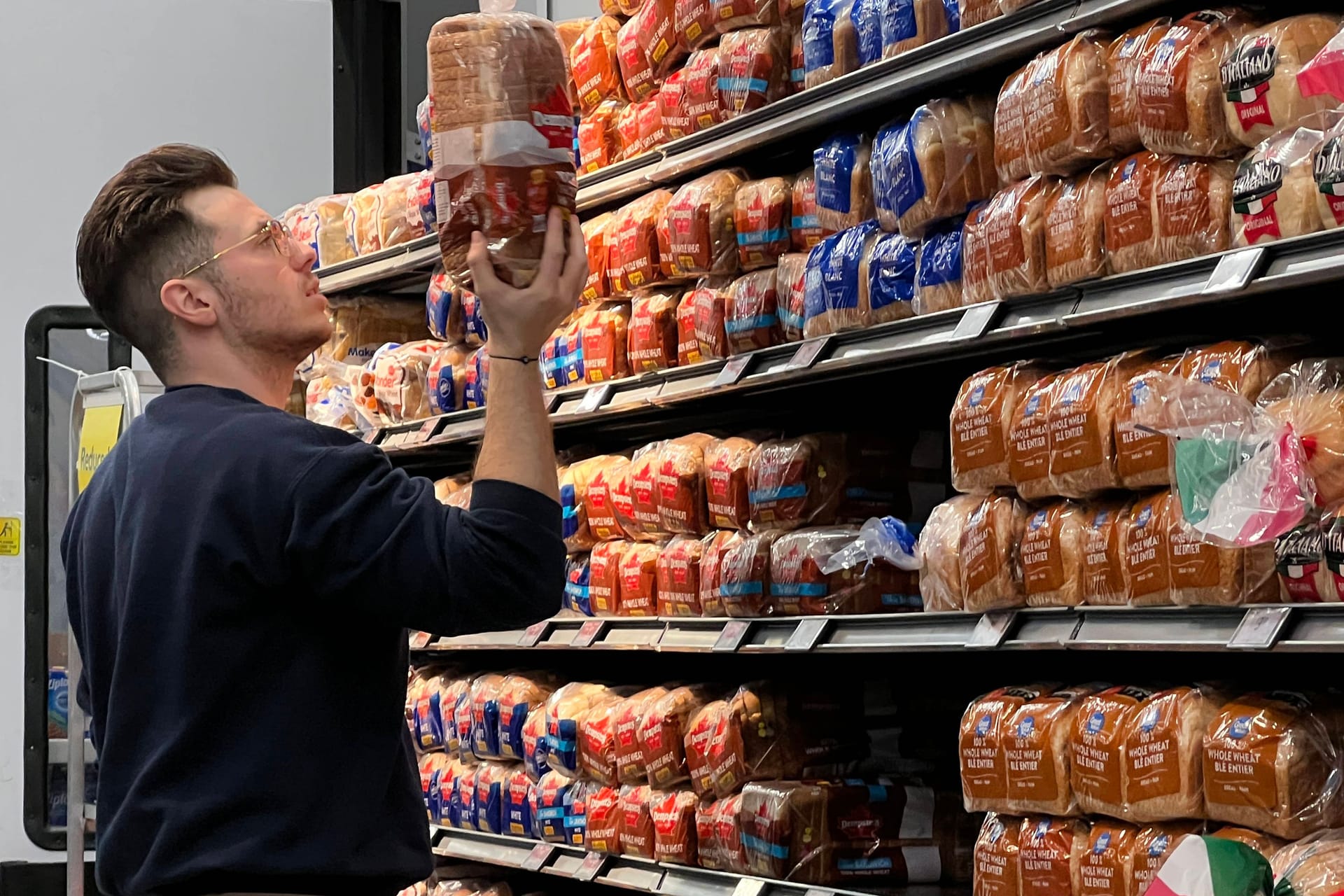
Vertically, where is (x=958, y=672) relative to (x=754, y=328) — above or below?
below

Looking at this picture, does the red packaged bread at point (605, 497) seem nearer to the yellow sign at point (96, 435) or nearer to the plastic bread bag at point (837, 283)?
the plastic bread bag at point (837, 283)

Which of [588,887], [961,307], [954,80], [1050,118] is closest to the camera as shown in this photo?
[1050,118]

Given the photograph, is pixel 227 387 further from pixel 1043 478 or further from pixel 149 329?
pixel 1043 478

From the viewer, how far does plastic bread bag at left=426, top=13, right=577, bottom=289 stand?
212 cm

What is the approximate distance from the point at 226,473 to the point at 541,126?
0.62m

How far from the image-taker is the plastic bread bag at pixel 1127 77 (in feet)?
7.43

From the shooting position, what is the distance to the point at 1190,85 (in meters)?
2.18

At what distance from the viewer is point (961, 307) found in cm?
256

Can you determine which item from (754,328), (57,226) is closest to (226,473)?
(754,328)

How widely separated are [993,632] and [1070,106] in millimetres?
756

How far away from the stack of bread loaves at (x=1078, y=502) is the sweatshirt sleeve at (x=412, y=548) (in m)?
0.82

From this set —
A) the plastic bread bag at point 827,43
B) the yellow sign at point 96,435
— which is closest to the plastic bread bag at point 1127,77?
the plastic bread bag at point 827,43

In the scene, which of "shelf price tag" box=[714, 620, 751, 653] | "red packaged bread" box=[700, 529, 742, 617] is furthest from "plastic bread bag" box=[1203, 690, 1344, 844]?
"red packaged bread" box=[700, 529, 742, 617]

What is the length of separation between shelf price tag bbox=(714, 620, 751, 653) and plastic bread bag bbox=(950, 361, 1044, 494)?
1.81 ft
